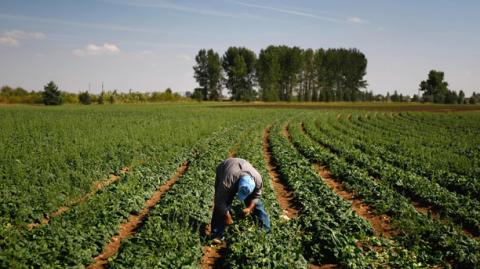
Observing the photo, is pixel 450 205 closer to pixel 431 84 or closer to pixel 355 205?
pixel 355 205

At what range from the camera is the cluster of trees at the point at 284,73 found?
327ft

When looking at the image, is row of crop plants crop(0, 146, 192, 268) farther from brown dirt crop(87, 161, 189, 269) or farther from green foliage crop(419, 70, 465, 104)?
green foliage crop(419, 70, 465, 104)

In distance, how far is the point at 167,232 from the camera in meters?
7.29

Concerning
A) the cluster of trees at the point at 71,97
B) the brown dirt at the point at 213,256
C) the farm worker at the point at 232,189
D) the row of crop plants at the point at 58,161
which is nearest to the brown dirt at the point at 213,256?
the brown dirt at the point at 213,256

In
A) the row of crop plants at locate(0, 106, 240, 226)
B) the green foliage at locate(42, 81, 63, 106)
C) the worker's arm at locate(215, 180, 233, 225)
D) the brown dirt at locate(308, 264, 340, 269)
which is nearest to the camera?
the brown dirt at locate(308, 264, 340, 269)

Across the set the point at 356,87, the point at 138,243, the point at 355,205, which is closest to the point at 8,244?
the point at 138,243

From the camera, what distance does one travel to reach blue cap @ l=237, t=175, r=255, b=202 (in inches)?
273

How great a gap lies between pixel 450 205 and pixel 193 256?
→ 23.2ft

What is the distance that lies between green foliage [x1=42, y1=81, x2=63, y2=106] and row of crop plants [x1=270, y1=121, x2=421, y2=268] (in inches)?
2743

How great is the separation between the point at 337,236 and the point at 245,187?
2.11m

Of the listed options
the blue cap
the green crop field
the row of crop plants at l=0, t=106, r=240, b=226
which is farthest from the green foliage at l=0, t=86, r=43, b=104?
the blue cap

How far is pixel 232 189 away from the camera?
23.9ft

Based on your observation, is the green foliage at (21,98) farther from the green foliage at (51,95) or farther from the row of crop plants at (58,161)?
the row of crop plants at (58,161)

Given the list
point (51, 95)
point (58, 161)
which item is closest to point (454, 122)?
point (58, 161)
